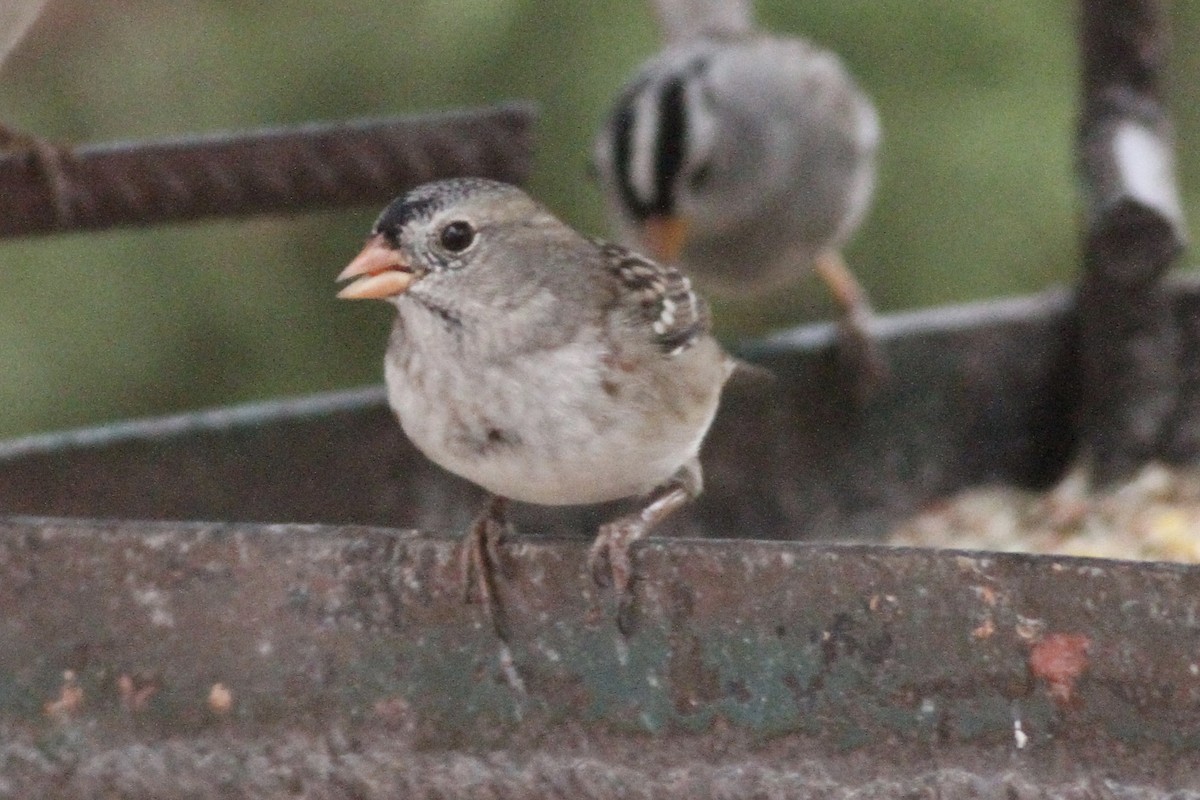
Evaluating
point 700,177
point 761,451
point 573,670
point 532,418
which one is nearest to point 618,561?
point 573,670

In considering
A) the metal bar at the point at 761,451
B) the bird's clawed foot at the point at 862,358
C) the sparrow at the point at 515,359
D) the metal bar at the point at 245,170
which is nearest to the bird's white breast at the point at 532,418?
the sparrow at the point at 515,359

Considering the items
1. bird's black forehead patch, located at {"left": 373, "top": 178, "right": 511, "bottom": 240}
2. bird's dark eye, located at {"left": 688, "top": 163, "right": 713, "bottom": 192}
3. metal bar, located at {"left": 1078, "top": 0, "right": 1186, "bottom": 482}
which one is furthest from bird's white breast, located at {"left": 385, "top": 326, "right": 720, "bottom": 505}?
bird's dark eye, located at {"left": 688, "top": 163, "right": 713, "bottom": 192}

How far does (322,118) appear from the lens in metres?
3.98

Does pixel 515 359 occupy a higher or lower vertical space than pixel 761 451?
higher

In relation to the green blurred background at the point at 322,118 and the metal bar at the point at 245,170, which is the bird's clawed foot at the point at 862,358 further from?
the green blurred background at the point at 322,118

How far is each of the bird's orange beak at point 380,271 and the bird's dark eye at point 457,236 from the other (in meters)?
0.04

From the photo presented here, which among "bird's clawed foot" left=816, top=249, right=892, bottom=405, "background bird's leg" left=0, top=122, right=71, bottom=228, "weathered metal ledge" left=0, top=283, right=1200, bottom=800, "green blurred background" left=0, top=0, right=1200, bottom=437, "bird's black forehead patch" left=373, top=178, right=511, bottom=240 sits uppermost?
"bird's black forehead patch" left=373, top=178, right=511, bottom=240

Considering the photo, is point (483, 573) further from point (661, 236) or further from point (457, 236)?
point (661, 236)

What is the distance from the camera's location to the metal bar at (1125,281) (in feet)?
9.27

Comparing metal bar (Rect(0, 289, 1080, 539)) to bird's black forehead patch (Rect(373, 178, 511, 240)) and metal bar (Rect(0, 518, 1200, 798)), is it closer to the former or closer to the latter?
bird's black forehead patch (Rect(373, 178, 511, 240))

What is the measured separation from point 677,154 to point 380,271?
6.17 feet

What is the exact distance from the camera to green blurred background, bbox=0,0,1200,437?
379cm

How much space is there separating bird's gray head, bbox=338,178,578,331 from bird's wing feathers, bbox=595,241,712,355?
0.10 metres

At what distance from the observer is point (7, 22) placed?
2.54 m
